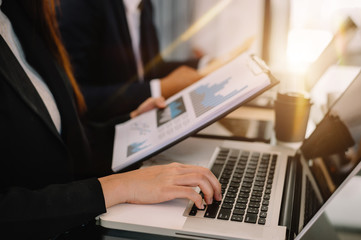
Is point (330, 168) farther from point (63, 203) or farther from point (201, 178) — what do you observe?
point (63, 203)

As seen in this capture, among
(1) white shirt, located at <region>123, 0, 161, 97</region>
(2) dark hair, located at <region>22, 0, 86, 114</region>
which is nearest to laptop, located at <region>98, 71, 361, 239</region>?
(2) dark hair, located at <region>22, 0, 86, 114</region>

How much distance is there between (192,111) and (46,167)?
13.6 inches

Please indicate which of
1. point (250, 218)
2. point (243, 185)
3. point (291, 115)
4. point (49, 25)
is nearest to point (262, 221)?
point (250, 218)

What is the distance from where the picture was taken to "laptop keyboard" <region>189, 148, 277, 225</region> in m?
0.59

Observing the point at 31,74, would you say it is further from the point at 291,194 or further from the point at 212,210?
the point at 291,194

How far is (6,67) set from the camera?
0.67m

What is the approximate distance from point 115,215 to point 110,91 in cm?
77

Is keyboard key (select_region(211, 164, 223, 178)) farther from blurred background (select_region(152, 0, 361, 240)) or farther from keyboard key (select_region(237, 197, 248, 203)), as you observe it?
blurred background (select_region(152, 0, 361, 240))

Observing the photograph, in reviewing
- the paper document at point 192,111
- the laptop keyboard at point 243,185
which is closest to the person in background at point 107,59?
the paper document at point 192,111

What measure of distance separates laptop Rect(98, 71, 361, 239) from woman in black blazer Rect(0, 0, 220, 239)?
33 mm

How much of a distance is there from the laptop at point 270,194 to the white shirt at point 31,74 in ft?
1.11

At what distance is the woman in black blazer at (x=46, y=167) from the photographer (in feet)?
1.86

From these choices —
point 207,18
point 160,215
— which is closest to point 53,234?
point 160,215

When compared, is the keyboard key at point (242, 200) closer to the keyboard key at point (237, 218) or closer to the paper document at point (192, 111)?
the keyboard key at point (237, 218)
